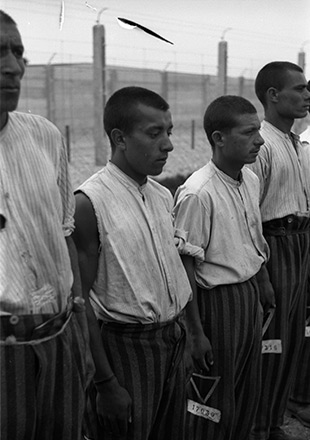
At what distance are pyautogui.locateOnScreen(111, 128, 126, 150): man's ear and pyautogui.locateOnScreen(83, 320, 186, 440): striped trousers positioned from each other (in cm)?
62

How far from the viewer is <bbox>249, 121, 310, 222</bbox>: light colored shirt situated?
3104mm

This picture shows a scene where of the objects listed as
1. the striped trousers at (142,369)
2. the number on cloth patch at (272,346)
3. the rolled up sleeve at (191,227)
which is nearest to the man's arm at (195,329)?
the rolled up sleeve at (191,227)

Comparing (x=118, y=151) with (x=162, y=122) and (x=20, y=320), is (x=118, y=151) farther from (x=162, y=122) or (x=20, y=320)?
(x=20, y=320)

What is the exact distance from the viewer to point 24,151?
1.75 metres

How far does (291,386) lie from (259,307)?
0.89m

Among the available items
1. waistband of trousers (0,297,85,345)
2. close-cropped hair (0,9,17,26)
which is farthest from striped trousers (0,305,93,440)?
close-cropped hair (0,9,17,26)

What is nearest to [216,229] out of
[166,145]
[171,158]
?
[166,145]

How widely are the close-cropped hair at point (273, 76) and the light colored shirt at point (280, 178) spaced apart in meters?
0.23

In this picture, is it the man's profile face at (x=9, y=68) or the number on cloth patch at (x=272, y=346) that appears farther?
the number on cloth patch at (x=272, y=346)

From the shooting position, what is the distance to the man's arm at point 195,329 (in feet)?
8.55

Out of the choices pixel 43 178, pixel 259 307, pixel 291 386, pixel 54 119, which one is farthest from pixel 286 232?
pixel 54 119

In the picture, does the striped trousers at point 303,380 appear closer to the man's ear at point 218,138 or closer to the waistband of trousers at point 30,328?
the man's ear at point 218,138

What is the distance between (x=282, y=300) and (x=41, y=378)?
1638mm

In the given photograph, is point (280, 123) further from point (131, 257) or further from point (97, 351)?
point (97, 351)
